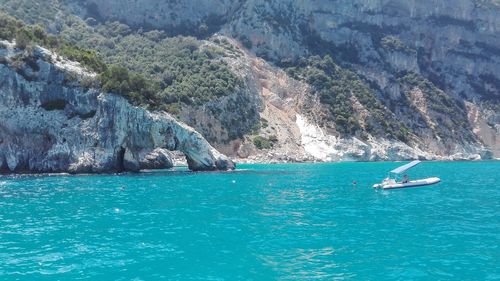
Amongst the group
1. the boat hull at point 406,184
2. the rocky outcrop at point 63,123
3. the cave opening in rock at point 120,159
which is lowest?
the boat hull at point 406,184

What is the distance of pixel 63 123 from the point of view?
62.7 m

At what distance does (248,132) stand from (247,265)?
8840 cm

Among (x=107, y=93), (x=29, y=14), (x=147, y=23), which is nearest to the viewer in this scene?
A: (x=107, y=93)

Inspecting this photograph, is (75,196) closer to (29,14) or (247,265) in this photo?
(247,265)

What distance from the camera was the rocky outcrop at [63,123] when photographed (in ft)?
203

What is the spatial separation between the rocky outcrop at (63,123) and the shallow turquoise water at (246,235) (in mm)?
18863

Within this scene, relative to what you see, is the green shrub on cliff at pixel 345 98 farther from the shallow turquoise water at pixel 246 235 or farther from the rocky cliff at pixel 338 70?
the shallow turquoise water at pixel 246 235

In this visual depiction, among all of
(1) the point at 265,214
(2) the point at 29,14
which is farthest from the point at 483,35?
(1) the point at 265,214

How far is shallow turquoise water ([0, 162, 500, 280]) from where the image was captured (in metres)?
18.4

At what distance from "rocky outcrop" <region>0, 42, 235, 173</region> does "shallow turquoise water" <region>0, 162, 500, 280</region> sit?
61.9 feet

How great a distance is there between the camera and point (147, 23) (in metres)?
139

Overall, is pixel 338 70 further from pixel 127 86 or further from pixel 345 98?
pixel 127 86

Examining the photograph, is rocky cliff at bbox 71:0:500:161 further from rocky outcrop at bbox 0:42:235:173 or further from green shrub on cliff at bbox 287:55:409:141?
rocky outcrop at bbox 0:42:235:173

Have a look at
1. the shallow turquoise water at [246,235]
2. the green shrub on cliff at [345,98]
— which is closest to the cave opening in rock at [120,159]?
the shallow turquoise water at [246,235]
